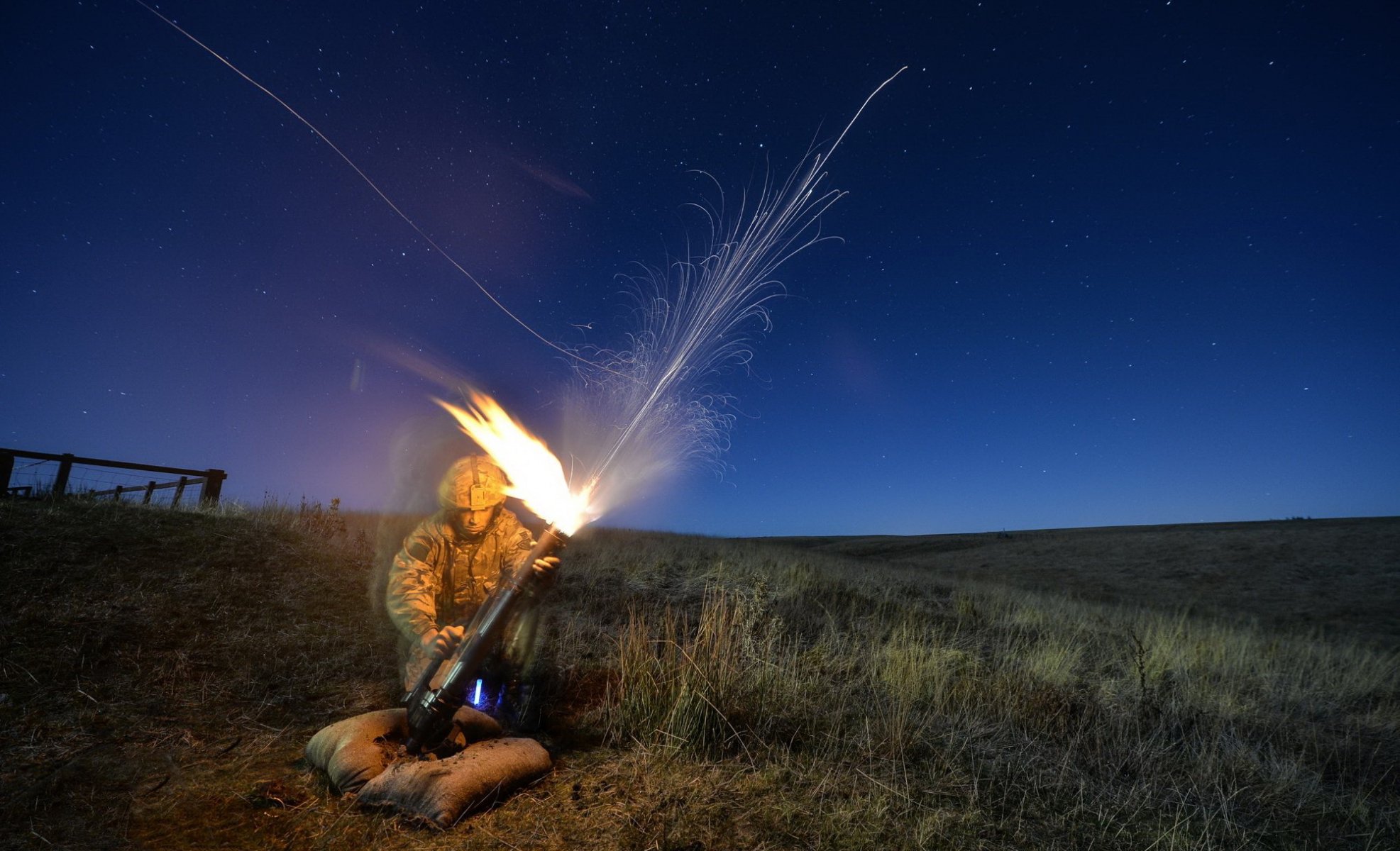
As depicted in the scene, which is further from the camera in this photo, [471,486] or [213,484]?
[213,484]

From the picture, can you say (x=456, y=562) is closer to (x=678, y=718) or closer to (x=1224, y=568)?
(x=678, y=718)

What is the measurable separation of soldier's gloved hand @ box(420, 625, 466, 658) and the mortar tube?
0.39 ft

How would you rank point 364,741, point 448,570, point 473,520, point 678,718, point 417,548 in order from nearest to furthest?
1. point 364,741
2. point 678,718
3. point 417,548
4. point 473,520
5. point 448,570

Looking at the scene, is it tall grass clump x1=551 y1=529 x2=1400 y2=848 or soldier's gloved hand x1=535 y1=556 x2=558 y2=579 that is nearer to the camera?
tall grass clump x1=551 y1=529 x2=1400 y2=848

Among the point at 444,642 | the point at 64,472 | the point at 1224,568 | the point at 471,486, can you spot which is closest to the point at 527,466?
the point at 471,486

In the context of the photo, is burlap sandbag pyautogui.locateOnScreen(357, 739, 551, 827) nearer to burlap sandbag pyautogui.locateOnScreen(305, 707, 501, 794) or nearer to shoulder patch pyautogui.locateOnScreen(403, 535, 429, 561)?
burlap sandbag pyautogui.locateOnScreen(305, 707, 501, 794)

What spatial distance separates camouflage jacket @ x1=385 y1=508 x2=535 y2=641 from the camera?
4258mm

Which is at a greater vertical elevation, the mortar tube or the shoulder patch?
the shoulder patch

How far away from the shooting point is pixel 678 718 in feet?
13.6

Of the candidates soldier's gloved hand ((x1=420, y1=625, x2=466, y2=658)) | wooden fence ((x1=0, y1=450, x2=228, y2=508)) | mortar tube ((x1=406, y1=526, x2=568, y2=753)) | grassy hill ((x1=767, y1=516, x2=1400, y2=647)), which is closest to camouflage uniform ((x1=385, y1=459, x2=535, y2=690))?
soldier's gloved hand ((x1=420, y1=625, x2=466, y2=658))

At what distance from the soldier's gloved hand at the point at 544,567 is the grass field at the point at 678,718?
1250mm

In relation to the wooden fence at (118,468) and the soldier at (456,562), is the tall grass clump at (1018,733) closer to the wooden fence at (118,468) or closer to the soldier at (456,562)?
the soldier at (456,562)

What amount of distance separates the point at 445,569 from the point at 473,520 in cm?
51

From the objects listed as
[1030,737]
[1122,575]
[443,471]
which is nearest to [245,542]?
[443,471]
